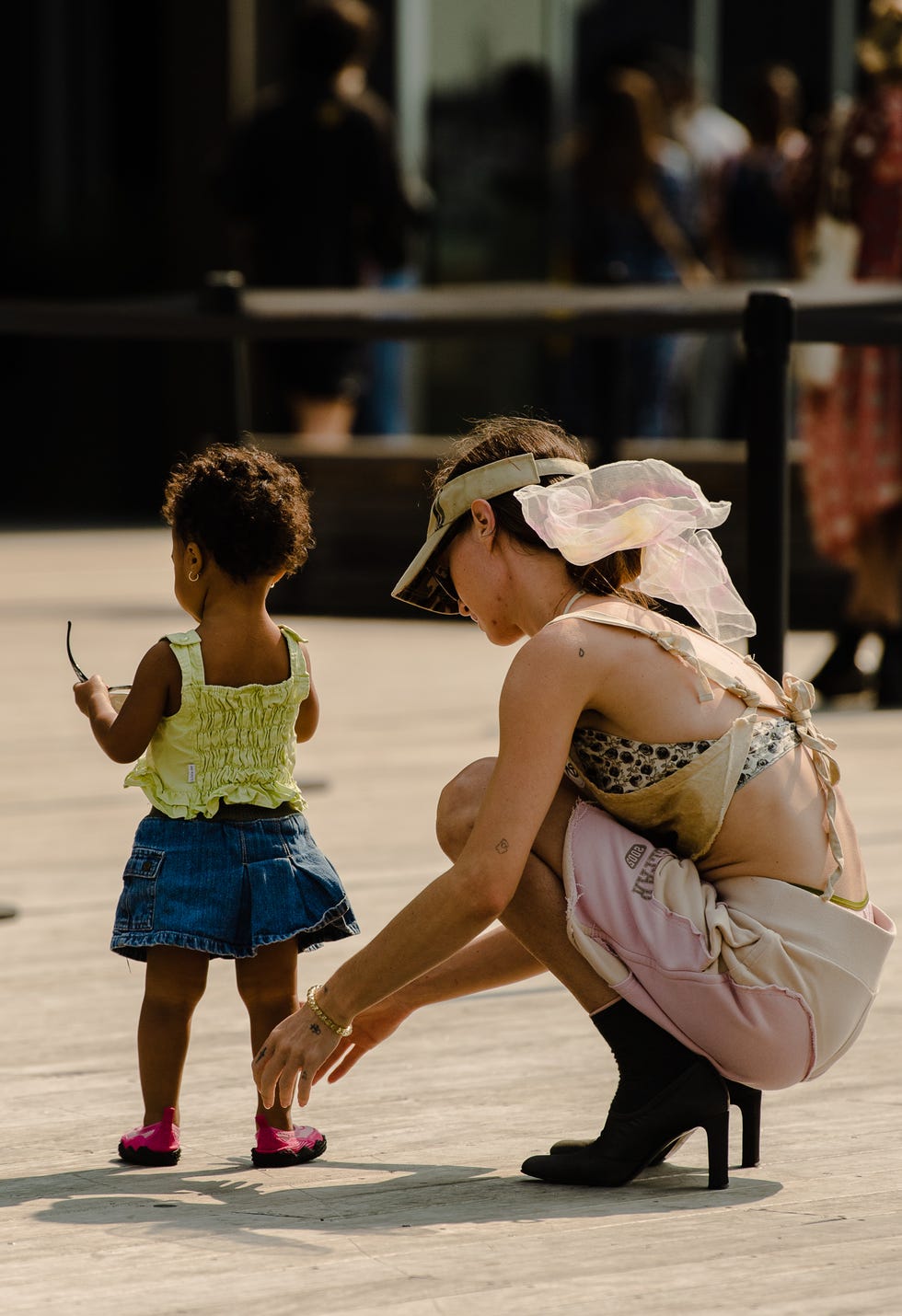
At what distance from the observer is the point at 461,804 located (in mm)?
3166

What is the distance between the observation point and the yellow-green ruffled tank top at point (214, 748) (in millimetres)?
3254

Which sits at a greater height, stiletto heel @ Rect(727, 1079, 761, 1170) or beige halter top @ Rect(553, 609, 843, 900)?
beige halter top @ Rect(553, 609, 843, 900)

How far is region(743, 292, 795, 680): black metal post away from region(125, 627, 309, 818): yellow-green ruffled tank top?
997 mm

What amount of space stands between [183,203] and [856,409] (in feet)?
24.4

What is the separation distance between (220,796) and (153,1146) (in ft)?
1.53

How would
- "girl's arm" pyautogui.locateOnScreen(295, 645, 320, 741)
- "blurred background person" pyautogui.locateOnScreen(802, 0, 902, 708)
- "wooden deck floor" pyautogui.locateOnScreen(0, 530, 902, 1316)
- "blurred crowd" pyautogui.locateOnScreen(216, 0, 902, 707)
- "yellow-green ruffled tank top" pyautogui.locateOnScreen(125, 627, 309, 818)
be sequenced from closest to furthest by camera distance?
1. "wooden deck floor" pyautogui.locateOnScreen(0, 530, 902, 1316)
2. "yellow-green ruffled tank top" pyautogui.locateOnScreen(125, 627, 309, 818)
3. "girl's arm" pyautogui.locateOnScreen(295, 645, 320, 741)
4. "blurred background person" pyautogui.locateOnScreen(802, 0, 902, 708)
5. "blurred crowd" pyautogui.locateOnScreen(216, 0, 902, 707)

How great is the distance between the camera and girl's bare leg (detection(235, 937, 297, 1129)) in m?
3.27

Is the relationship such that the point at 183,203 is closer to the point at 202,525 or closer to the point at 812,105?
the point at 812,105

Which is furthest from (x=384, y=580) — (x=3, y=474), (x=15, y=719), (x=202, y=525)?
(x=202, y=525)

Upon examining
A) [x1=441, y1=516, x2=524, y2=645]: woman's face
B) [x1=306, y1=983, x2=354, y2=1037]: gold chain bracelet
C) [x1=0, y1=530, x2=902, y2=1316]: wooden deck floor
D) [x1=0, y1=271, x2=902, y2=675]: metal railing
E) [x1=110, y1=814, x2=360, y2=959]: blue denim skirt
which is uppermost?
[x1=0, y1=271, x2=902, y2=675]: metal railing

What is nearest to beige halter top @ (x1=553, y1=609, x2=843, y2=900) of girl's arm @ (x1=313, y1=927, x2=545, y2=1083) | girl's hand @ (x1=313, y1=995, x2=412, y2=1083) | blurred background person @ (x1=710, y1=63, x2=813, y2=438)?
girl's arm @ (x1=313, y1=927, x2=545, y2=1083)

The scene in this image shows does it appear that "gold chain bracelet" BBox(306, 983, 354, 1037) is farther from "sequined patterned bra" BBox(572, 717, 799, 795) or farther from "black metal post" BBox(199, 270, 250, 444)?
"black metal post" BBox(199, 270, 250, 444)

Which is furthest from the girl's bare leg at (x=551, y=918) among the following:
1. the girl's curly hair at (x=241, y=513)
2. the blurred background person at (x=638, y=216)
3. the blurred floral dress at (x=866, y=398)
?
the blurred background person at (x=638, y=216)

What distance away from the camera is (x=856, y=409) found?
7.31 meters
